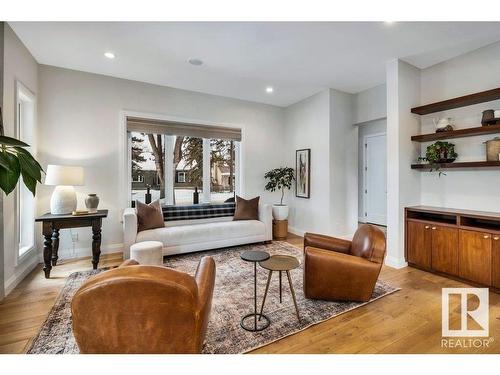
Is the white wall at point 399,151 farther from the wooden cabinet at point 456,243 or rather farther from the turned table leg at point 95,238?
the turned table leg at point 95,238

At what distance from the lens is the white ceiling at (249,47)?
8.55 ft

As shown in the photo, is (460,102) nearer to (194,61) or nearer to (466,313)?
(466,313)

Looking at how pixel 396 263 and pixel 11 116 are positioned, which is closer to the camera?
pixel 11 116

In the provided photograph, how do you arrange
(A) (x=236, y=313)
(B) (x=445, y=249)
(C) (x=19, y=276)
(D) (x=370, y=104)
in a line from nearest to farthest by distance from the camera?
(A) (x=236, y=313) → (C) (x=19, y=276) → (B) (x=445, y=249) → (D) (x=370, y=104)

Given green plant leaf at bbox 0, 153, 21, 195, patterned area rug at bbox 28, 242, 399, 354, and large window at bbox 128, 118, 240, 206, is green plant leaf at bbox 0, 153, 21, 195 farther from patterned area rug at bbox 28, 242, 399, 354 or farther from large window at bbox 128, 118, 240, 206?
large window at bbox 128, 118, 240, 206

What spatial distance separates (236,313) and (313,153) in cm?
349

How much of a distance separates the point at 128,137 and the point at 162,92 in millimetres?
989

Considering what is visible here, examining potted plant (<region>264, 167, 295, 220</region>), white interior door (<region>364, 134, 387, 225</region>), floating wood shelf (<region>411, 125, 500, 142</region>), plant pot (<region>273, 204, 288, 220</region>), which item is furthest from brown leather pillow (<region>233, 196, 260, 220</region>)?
white interior door (<region>364, 134, 387, 225</region>)

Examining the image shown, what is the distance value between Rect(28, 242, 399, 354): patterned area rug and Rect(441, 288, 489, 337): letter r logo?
0.50m

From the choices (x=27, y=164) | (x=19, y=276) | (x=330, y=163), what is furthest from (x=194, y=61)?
(x=19, y=276)

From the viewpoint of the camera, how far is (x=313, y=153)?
15.8 feet

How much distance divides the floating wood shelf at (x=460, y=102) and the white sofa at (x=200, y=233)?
269cm

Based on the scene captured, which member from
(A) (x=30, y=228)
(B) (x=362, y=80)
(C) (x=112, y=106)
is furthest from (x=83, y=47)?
(B) (x=362, y=80)
